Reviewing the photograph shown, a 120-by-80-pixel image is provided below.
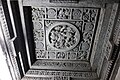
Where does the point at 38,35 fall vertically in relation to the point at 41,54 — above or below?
above

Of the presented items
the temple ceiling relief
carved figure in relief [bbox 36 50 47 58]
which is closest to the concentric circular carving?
the temple ceiling relief

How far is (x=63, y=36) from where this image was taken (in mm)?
955

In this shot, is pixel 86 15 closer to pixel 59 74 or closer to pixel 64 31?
pixel 64 31

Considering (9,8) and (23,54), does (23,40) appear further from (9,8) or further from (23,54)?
(9,8)

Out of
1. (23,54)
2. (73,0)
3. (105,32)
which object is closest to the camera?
(73,0)

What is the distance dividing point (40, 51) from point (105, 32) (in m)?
0.45

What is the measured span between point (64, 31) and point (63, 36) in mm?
35

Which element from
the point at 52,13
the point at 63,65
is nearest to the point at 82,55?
the point at 63,65

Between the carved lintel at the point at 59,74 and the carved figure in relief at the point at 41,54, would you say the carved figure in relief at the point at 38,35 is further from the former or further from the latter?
the carved lintel at the point at 59,74

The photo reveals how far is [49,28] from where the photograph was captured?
0.93 m

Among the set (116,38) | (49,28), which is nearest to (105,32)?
(116,38)

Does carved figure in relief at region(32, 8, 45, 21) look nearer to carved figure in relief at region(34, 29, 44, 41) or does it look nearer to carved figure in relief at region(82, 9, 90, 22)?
carved figure in relief at region(34, 29, 44, 41)

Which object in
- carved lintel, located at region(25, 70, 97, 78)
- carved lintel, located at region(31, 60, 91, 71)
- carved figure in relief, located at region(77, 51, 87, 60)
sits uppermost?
carved figure in relief, located at region(77, 51, 87, 60)

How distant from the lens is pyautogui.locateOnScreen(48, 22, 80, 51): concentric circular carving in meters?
0.93
